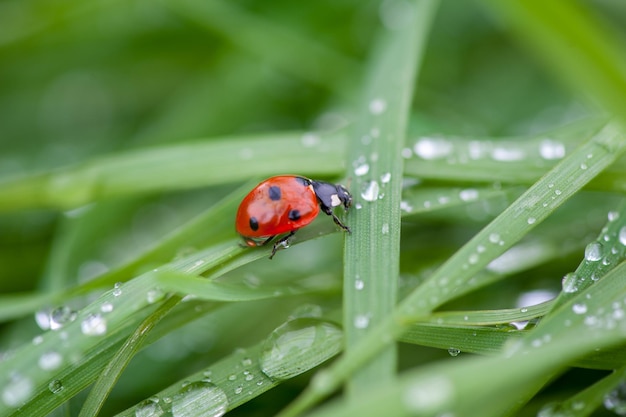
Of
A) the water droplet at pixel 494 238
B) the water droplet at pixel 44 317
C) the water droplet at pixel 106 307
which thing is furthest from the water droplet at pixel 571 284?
the water droplet at pixel 44 317

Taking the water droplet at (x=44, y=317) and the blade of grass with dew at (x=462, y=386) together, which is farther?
the water droplet at (x=44, y=317)

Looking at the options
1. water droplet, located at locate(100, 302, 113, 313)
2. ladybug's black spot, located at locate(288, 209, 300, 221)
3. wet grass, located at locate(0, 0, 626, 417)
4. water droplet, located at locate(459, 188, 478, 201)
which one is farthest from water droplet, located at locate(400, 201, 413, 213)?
water droplet, located at locate(100, 302, 113, 313)

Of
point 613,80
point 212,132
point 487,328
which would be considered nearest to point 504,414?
point 487,328

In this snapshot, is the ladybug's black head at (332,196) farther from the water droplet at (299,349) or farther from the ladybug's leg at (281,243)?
the water droplet at (299,349)

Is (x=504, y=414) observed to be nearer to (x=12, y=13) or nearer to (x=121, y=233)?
(x=121, y=233)

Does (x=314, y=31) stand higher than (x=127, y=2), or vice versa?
(x=127, y=2)
